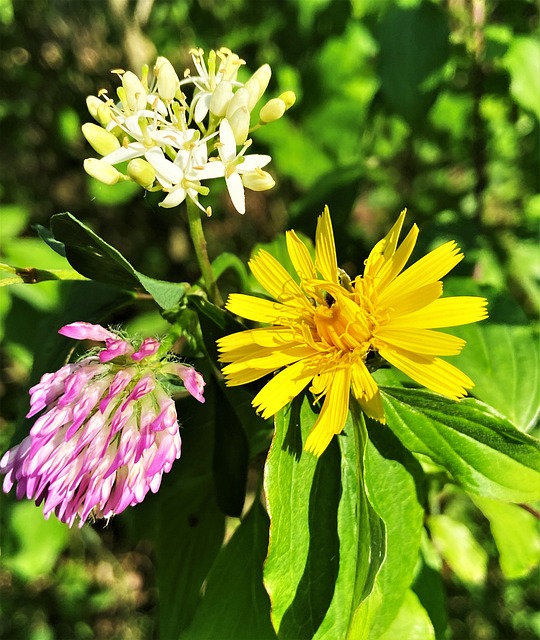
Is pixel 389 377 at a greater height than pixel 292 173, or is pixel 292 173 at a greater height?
pixel 292 173

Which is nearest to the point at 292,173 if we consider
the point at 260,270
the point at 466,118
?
the point at 466,118

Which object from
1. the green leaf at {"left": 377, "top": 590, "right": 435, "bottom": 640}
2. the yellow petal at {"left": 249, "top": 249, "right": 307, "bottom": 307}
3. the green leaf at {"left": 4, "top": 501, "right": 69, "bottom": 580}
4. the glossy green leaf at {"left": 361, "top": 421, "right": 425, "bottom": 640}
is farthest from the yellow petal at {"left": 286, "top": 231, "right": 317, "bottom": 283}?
the green leaf at {"left": 4, "top": 501, "right": 69, "bottom": 580}

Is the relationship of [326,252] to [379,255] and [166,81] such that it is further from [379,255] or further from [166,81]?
[166,81]

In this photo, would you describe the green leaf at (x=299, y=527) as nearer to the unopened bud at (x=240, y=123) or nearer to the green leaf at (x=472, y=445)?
the green leaf at (x=472, y=445)

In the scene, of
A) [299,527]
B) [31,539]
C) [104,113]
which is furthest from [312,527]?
[31,539]

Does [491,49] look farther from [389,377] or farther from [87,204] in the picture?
[87,204]

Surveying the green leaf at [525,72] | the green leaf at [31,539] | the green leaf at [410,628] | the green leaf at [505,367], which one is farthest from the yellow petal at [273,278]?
the green leaf at [31,539]

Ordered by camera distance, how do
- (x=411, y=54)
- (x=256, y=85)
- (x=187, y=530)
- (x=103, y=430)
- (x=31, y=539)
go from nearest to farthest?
1. (x=103, y=430)
2. (x=256, y=85)
3. (x=187, y=530)
4. (x=411, y=54)
5. (x=31, y=539)
